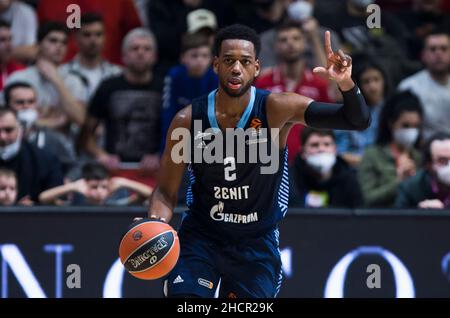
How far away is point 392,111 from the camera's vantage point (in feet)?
36.1

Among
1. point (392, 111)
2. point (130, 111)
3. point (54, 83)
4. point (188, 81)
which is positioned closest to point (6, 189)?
point (130, 111)

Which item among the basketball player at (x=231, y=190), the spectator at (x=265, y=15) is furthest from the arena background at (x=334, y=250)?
the spectator at (x=265, y=15)

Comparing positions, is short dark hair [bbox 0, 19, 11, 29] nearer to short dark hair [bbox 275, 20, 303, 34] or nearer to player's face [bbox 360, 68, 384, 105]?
short dark hair [bbox 275, 20, 303, 34]

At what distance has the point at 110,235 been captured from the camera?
371 inches

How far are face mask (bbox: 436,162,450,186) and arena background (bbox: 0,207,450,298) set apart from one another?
1.96 feet

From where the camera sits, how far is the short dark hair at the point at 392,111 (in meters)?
11.0

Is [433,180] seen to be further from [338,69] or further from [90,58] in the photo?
[90,58]

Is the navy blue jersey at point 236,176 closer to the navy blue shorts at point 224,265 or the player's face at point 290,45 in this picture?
the navy blue shorts at point 224,265

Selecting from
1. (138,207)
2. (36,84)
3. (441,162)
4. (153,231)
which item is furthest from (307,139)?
(153,231)

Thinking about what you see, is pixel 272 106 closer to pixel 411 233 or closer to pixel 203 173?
pixel 203 173

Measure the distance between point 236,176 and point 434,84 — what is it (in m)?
4.85

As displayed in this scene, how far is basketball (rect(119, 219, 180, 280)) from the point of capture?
7065 mm

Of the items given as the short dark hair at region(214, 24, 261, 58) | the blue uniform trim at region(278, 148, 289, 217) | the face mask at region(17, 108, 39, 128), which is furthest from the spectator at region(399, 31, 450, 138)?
the short dark hair at region(214, 24, 261, 58)

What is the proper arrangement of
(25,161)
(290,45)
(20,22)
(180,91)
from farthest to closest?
(20,22)
(290,45)
(180,91)
(25,161)
